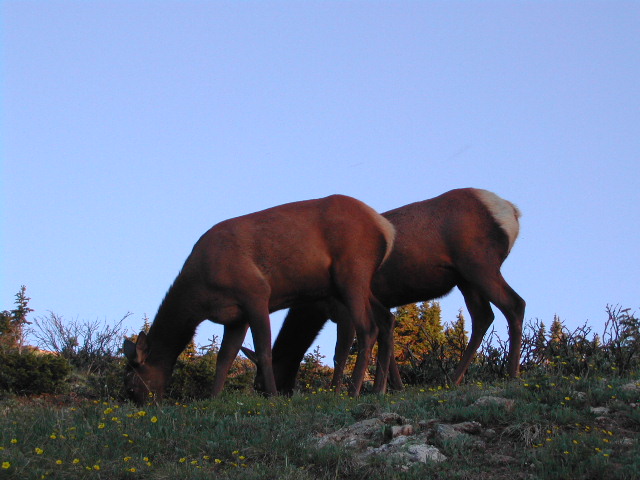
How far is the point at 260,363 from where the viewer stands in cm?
1068

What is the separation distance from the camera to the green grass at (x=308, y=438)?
664 centimetres

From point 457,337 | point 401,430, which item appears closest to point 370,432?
point 401,430

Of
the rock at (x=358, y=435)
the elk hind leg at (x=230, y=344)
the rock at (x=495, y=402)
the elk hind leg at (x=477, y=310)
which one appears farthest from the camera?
the elk hind leg at (x=477, y=310)

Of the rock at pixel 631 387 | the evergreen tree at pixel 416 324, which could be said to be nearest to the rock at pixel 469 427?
the rock at pixel 631 387

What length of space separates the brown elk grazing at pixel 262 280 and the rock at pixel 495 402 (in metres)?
2.74

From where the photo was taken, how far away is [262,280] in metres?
10.9

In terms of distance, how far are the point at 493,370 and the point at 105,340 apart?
616cm

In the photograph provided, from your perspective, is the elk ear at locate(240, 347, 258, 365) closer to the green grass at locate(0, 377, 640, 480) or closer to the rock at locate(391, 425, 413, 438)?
the green grass at locate(0, 377, 640, 480)

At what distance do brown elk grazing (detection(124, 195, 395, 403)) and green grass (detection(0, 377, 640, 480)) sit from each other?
1.81 meters

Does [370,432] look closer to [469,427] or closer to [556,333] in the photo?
[469,427]

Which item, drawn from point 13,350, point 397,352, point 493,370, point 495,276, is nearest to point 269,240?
Answer: point 495,276

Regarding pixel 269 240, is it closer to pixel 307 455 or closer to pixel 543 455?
pixel 307 455

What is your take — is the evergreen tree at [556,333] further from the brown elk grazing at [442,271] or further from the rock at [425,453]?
the rock at [425,453]

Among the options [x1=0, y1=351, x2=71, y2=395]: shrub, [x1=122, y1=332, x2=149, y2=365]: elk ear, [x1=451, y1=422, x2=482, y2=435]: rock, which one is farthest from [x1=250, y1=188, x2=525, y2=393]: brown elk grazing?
[x1=451, y1=422, x2=482, y2=435]: rock
